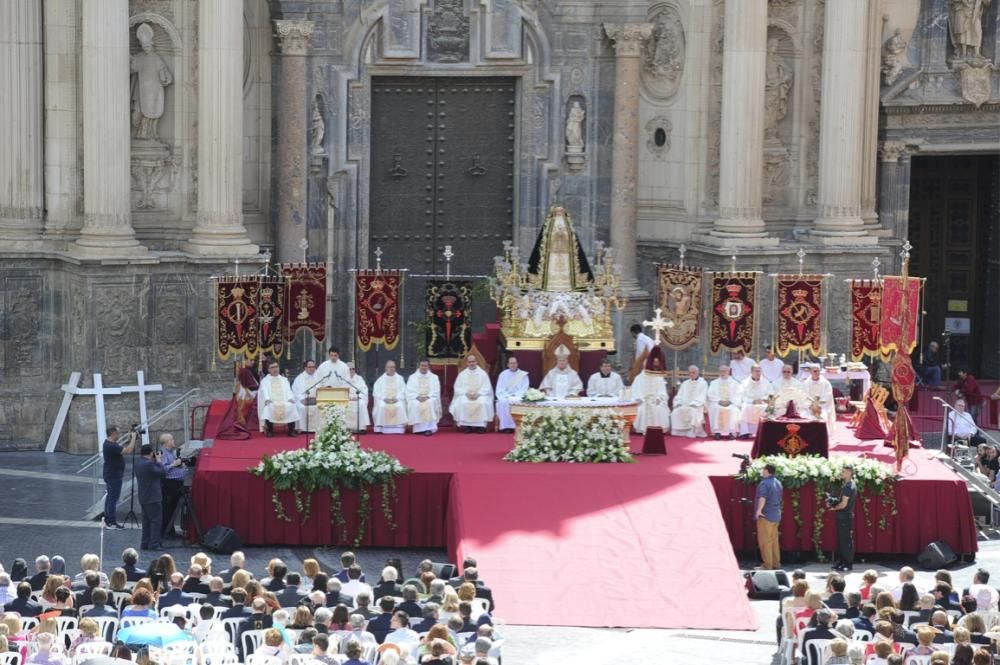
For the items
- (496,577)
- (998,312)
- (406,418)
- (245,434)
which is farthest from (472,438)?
(998,312)

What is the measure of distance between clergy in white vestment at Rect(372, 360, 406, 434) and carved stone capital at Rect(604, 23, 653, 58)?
822 cm

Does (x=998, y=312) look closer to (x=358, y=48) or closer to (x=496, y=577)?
(x=358, y=48)

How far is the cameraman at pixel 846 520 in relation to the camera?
102 feet

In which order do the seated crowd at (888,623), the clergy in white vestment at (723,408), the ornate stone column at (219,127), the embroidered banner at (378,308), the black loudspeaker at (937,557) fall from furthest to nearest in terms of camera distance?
1. the embroidered banner at (378,308)
2. the ornate stone column at (219,127)
3. the clergy in white vestment at (723,408)
4. the black loudspeaker at (937,557)
5. the seated crowd at (888,623)

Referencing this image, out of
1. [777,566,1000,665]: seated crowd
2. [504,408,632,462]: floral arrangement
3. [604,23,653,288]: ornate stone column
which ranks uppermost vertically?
[604,23,653,288]: ornate stone column

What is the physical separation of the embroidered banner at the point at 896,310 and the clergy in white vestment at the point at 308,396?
8839 millimetres

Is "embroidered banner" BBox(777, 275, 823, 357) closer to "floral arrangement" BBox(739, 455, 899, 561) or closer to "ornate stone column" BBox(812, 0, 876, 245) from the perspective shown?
"ornate stone column" BBox(812, 0, 876, 245)

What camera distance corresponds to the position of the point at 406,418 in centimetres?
3512

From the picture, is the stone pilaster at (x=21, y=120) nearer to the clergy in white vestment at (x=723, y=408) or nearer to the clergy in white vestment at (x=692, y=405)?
the clergy in white vestment at (x=692, y=405)

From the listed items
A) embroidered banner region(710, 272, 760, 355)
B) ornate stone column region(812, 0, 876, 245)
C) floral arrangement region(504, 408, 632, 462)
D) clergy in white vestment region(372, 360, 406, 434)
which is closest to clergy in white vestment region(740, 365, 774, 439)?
embroidered banner region(710, 272, 760, 355)

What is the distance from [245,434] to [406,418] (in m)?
2.56

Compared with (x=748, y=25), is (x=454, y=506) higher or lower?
lower

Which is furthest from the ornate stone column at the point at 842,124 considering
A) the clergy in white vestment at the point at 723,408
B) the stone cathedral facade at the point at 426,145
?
the clergy in white vestment at the point at 723,408

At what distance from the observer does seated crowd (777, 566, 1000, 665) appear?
21797 millimetres
